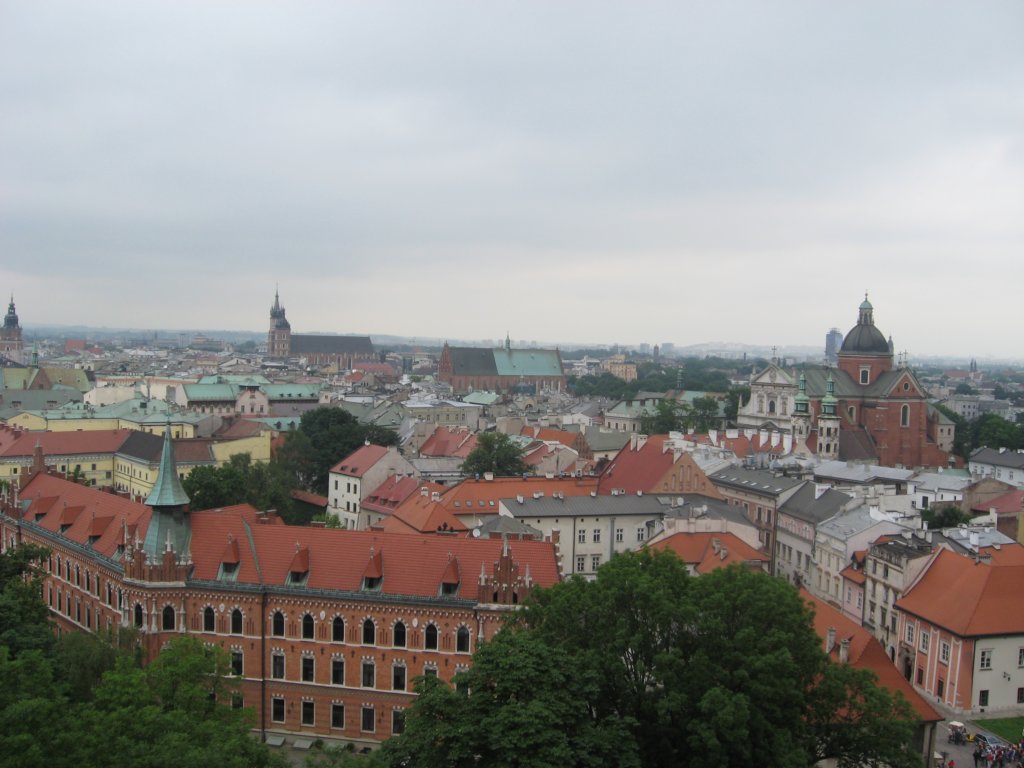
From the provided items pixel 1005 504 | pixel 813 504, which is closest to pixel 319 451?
pixel 813 504

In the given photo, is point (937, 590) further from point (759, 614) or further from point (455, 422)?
point (455, 422)

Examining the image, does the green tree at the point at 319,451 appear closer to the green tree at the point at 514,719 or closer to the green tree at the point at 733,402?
the green tree at the point at 514,719

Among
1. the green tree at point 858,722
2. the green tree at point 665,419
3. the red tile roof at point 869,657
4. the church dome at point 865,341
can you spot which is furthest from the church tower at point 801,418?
the green tree at point 858,722

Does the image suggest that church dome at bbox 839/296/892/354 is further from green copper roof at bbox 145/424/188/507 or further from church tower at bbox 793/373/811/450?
Result: green copper roof at bbox 145/424/188/507

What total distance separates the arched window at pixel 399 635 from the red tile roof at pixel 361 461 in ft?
141

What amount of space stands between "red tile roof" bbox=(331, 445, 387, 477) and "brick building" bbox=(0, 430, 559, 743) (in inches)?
1543

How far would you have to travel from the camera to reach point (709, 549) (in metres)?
62.7

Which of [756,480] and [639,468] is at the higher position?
[639,468]

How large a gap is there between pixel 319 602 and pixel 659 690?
729 inches

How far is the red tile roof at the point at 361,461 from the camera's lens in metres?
88.8

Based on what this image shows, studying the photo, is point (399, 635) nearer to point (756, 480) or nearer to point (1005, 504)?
point (756, 480)

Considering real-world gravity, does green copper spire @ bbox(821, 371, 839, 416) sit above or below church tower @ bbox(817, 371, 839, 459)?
above

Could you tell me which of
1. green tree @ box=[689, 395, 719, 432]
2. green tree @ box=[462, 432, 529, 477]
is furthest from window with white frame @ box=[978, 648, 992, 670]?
green tree @ box=[689, 395, 719, 432]

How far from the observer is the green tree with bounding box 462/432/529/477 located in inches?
3780
